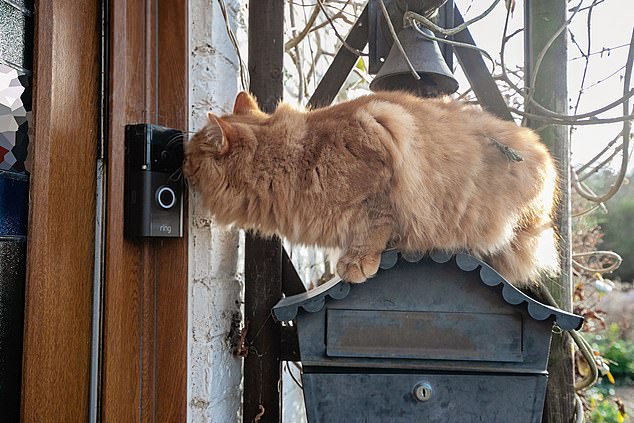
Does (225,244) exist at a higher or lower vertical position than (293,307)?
higher

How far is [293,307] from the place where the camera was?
3.73 ft

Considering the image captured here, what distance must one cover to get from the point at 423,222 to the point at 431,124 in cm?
25

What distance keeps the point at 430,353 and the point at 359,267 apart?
0.80 feet

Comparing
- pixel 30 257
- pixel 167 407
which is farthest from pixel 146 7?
pixel 167 407

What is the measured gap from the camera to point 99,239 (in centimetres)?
112

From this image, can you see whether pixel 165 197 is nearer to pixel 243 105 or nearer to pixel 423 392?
pixel 243 105

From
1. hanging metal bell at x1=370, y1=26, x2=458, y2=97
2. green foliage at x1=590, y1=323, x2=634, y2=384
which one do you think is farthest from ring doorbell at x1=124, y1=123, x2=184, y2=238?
green foliage at x1=590, y1=323, x2=634, y2=384

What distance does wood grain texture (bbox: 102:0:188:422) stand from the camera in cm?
113

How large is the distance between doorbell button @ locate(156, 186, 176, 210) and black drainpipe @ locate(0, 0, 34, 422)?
0.29 m

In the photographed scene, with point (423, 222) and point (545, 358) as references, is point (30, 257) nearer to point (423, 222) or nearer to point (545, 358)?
point (423, 222)

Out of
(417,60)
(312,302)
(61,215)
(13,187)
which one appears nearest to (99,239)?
(61,215)

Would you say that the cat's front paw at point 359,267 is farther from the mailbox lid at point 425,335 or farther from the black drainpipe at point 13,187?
the black drainpipe at point 13,187

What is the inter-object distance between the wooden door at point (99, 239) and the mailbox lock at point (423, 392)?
1.84ft

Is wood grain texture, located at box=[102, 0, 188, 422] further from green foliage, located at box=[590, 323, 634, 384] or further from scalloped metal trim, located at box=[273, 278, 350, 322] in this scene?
green foliage, located at box=[590, 323, 634, 384]
